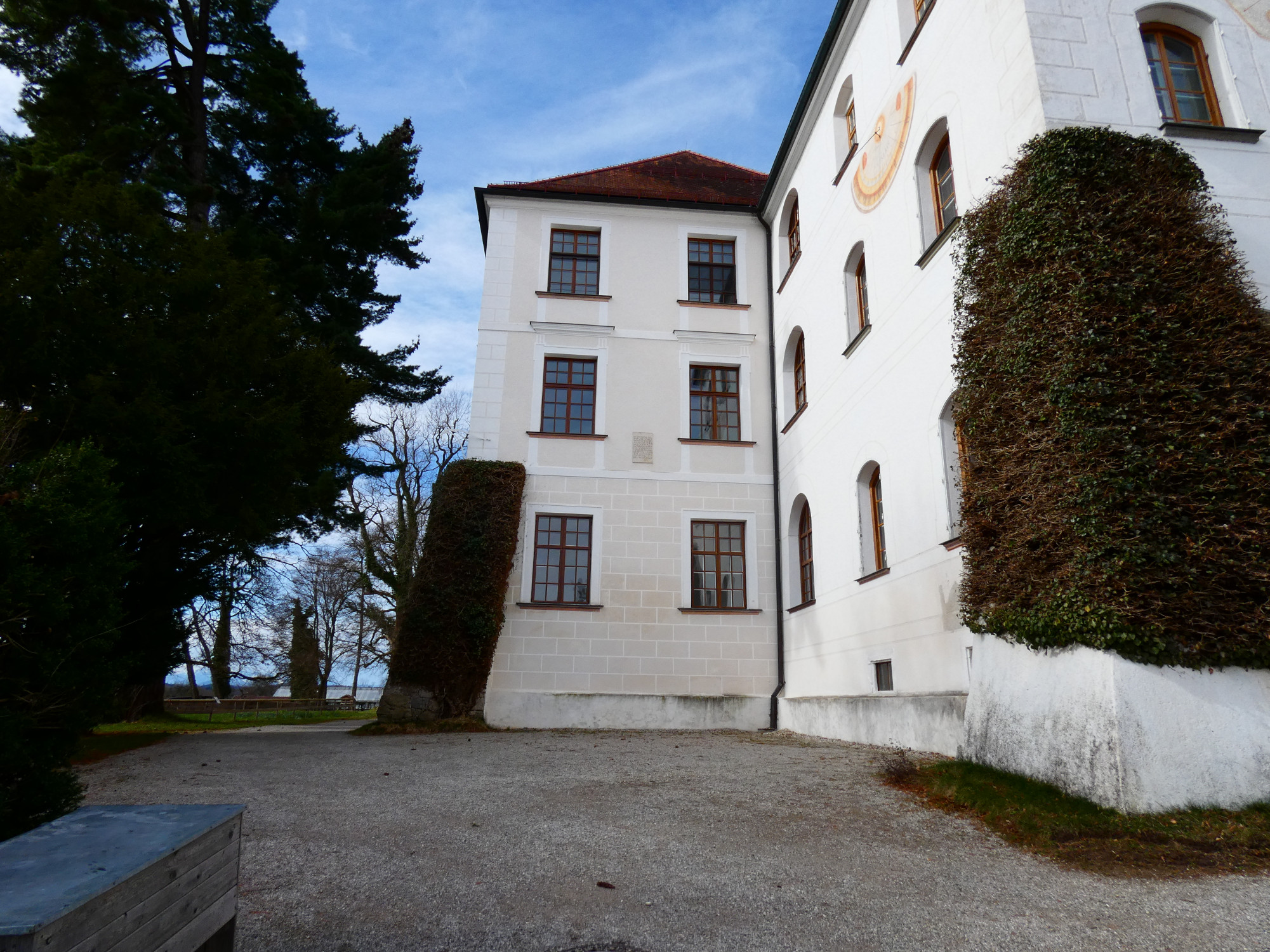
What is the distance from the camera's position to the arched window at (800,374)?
14438mm

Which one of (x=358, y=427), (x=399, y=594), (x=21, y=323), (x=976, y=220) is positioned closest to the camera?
(x=976, y=220)

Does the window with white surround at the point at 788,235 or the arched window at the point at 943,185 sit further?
the window with white surround at the point at 788,235

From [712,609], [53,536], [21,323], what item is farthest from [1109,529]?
[21,323]

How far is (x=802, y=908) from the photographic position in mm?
3809

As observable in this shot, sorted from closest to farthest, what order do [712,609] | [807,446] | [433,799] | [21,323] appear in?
[433,799] → [21,323] → [807,446] → [712,609]

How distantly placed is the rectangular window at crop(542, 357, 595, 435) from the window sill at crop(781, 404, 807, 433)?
362 centimetres

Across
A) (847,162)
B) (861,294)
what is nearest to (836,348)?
(861,294)

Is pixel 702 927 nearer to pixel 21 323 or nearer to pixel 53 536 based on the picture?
pixel 53 536

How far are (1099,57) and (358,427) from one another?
15303 mm

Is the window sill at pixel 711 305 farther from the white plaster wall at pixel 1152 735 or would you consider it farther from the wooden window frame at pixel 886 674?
the white plaster wall at pixel 1152 735

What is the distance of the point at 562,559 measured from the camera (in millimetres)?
14445

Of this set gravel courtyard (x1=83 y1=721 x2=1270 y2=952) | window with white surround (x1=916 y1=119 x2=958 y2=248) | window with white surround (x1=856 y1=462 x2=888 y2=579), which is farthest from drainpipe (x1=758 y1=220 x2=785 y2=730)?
gravel courtyard (x1=83 y1=721 x2=1270 y2=952)

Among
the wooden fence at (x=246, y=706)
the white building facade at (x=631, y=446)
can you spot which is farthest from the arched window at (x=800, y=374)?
the wooden fence at (x=246, y=706)

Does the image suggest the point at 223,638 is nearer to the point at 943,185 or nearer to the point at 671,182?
the point at 671,182
